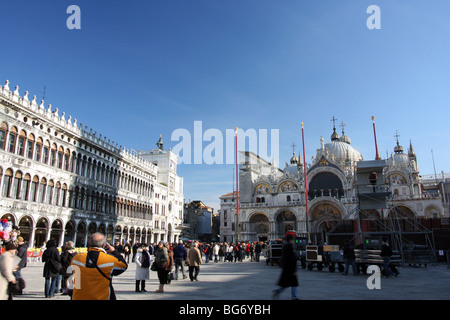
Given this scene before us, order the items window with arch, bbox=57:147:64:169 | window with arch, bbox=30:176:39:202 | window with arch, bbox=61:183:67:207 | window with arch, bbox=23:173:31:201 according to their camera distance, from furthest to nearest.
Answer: window with arch, bbox=61:183:67:207 < window with arch, bbox=57:147:64:169 < window with arch, bbox=30:176:39:202 < window with arch, bbox=23:173:31:201

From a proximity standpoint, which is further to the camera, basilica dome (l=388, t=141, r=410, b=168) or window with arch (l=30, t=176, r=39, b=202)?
basilica dome (l=388, t=141, r=410, b=168)

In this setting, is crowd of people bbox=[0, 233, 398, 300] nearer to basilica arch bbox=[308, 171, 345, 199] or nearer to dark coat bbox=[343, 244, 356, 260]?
dark coat bbox=[343, 244, 356, 260]

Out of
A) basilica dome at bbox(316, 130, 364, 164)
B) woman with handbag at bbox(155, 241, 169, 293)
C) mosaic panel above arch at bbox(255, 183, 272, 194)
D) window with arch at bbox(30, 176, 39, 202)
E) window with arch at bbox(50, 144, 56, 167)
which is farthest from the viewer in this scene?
basilica dome at bbox(316, 130, 364, 164)

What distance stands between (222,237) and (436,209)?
150ft

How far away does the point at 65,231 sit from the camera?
1264 inches

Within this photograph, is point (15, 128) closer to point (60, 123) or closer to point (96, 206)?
point (60, 123)

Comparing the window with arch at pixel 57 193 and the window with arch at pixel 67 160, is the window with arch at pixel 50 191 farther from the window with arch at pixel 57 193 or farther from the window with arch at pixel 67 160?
the window with arch at pixel 67 160

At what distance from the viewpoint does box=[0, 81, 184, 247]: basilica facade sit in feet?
86.4

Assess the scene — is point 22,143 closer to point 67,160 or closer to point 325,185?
point 67,160

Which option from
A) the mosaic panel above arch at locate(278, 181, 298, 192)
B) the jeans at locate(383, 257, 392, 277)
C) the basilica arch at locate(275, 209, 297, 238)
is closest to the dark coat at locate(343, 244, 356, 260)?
the jeans at locate(383, 257, 392, 277)

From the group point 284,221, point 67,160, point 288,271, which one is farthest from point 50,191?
point 284,221

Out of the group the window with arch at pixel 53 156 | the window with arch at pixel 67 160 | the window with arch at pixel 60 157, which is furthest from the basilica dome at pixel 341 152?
the window with arch at pixel 53 156
